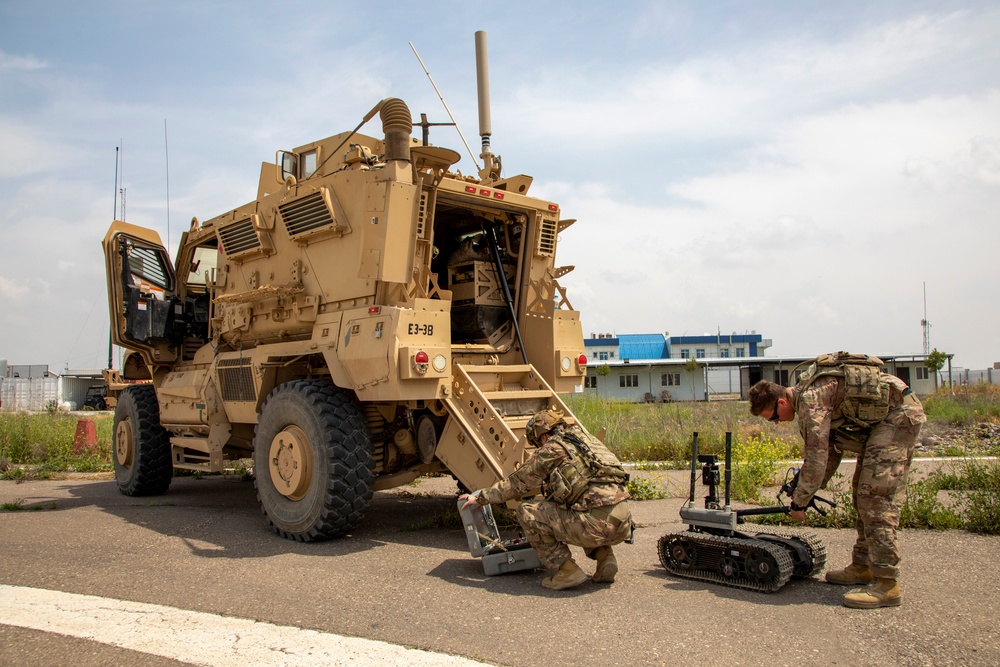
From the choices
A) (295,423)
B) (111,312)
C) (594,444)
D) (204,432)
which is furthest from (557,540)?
Answer: (111,312)

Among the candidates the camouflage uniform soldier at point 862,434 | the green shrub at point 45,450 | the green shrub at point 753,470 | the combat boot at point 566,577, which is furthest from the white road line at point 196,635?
the green shrub at point 45,450

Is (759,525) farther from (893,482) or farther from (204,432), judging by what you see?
(204,432)

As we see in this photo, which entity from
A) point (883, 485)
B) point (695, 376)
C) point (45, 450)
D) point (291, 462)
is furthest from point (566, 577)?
point (695, 376)

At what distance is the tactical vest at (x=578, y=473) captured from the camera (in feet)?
16.2

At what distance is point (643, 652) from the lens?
3775mm

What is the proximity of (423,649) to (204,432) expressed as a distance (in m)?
5.61

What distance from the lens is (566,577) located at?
193 inches

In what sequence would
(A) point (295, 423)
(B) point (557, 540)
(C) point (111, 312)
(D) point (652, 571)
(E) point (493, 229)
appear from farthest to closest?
(C) point (111, 312), (E) point (493, 229), (A) point (295, 423), (D) point (652, 571), (B) point (557, 540)

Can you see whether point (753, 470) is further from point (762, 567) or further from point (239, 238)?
point (239, 238)

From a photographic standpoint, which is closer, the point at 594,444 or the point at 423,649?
the point at 423,649

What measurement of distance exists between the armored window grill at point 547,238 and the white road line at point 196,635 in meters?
4.77

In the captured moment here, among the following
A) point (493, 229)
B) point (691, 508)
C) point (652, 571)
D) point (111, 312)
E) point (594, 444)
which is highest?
point (493, 229)

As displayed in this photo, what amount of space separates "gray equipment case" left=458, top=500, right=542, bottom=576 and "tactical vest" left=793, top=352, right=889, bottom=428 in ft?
7.08

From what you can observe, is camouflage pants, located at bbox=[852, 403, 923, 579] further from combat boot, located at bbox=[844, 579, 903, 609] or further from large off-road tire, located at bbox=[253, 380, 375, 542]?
large off-road tire, located at bbox=[253, 380, 375, 542]
